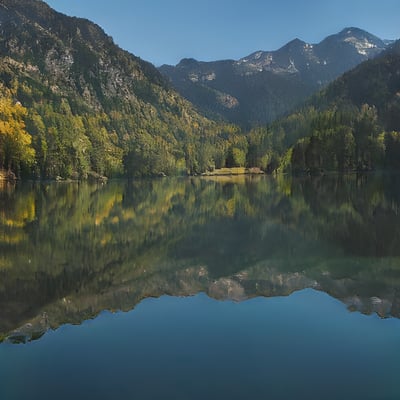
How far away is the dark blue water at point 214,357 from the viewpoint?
10.0 meters

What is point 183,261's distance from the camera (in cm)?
2444

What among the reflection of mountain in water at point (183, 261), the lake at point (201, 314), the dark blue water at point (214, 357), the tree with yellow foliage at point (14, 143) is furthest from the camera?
the tree with yellow foliage at point (14, 143)

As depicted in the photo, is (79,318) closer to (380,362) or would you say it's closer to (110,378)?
(110,378)

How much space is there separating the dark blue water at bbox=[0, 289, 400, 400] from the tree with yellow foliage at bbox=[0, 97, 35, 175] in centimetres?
12268

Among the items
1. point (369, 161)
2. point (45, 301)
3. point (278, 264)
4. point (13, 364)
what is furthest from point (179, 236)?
point (369, 161)

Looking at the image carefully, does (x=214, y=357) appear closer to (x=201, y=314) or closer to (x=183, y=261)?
(x=201, y=314)

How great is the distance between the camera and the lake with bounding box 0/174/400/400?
1041 centimetres

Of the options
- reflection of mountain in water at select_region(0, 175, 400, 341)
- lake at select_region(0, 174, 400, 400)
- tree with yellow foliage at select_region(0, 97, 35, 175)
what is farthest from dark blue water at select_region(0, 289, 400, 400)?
tree with yellow foliage at select_region(0, 97, 35, 175)

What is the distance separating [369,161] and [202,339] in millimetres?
178936

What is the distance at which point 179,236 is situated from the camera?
32.7 metres

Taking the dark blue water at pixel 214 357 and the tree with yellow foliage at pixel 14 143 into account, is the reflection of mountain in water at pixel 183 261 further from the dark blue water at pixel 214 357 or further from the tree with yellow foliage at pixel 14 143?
the tree with yellow foliage at pixel 14 143

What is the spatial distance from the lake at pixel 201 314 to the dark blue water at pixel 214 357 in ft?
0.14

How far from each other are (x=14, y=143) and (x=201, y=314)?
124 meters

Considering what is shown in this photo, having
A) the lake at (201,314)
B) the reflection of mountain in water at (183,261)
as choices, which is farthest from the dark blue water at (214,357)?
the reflection of mountain in water at (183,261)
